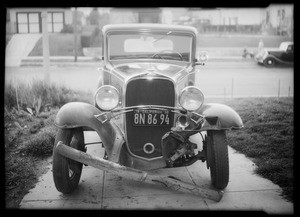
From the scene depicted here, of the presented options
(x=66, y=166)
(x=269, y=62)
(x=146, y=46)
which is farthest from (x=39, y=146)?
(x=269, y=62)

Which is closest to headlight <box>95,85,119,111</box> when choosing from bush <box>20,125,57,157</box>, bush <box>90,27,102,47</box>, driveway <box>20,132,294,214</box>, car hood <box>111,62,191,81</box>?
car hood <box>111,62,191,81</box>

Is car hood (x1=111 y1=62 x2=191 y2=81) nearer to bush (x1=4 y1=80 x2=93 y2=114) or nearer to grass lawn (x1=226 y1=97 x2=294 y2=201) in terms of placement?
grass lawn (x1=226 y1=97 x2=294 y2=201)

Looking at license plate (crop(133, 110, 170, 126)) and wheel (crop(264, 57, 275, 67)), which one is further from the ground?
license plate (crop(133, 110, 170, 126))

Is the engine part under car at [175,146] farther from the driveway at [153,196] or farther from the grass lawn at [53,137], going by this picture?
the grass lawn at [53,137]

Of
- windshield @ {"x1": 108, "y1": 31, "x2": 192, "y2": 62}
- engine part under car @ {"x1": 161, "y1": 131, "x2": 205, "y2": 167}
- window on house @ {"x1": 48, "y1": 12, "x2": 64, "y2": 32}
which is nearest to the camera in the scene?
engine part under car @ {"x1": 161, "y1": 131, "x2": 205, "y2": 167}

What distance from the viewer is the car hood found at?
3.65m

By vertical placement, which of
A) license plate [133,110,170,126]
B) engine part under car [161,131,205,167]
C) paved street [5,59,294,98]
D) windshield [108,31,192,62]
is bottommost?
paved street [5,59,294,98]

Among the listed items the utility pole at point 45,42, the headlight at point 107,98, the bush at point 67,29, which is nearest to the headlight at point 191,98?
the headlight at point 107,98

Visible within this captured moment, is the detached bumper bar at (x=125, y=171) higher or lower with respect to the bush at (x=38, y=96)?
higher

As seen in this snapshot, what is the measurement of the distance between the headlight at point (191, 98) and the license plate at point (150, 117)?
226mm

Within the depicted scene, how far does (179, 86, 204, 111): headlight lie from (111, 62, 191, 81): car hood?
1.43 feet

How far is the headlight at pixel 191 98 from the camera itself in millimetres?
3199

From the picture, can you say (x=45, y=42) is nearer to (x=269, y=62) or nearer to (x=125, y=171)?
(x=125, y=171)

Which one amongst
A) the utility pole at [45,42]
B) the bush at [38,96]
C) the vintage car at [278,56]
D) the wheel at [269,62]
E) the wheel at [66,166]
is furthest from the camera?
the wheel at [269,62]
